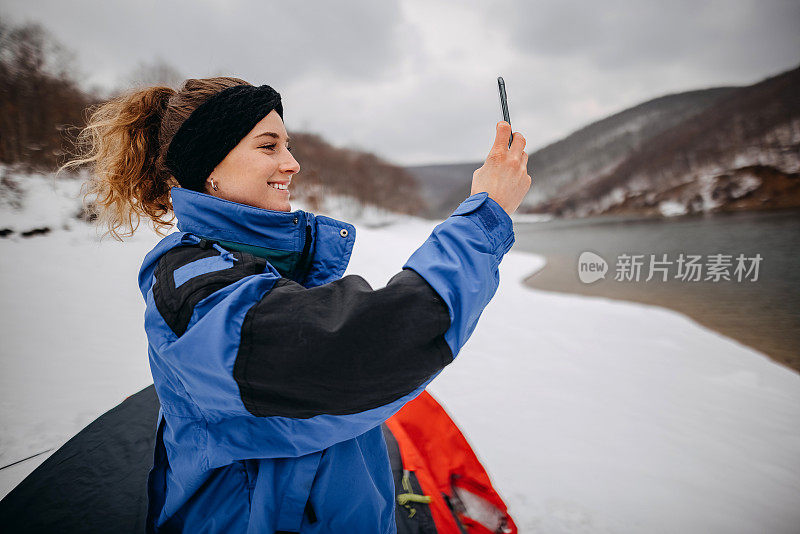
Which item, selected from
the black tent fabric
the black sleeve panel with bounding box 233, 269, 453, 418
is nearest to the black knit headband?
the black sleeve panel with bounding box 233, 269, 453, 418

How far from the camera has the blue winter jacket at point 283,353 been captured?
1.82 ft

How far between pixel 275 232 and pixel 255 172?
25 centimetres

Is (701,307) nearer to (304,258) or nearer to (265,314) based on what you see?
(304,258)

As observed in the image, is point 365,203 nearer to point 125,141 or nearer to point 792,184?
point 125,141

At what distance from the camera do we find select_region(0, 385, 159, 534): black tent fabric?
60.9 inches

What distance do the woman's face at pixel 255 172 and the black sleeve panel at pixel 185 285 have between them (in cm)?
43

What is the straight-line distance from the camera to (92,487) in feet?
5.72

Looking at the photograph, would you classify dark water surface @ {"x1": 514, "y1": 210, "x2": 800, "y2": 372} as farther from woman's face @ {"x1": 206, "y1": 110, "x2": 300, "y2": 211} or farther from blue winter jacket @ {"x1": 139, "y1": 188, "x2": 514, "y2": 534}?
blue winter jacket @ {"x1": 139, "y1": 188, "x2": 514, "y2": 534}

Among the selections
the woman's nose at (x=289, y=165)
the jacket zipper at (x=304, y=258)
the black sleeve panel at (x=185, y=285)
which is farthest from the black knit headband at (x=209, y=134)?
the black sleeve panel at (x=185, y=285)

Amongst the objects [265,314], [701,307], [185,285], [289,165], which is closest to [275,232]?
[289,165]

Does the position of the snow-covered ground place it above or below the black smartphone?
below

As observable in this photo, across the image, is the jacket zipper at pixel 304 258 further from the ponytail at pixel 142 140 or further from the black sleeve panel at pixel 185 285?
the ponytail at pixel 142 140

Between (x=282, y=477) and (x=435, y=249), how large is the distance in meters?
0.81

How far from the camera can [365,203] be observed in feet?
107
